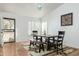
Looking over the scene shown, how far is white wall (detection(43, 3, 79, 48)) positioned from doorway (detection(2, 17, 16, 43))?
2.39 ft

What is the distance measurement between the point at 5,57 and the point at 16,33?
0.52 m

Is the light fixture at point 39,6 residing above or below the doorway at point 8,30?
above

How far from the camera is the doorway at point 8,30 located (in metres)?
1.82

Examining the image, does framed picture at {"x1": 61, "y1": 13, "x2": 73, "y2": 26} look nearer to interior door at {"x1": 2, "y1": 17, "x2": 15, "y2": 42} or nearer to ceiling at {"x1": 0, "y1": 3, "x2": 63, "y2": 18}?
ceiling at {"x1": 0, "y1": 3, "x2": 63, "y2": 18}

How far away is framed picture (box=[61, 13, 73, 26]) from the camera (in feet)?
6.15

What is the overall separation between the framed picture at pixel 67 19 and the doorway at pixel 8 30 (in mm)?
1053

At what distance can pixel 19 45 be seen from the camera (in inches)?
77.5

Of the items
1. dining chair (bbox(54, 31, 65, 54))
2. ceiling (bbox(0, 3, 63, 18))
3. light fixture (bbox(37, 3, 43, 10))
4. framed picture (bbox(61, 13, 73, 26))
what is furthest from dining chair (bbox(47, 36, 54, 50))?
light fixture (bbox(37, 3, 43, 10))

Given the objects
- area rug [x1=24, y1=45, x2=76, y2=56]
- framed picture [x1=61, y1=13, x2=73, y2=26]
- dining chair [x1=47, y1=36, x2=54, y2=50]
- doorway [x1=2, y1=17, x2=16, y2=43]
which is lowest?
area rug [x1=24, y1=45, x2=76, y2=56]

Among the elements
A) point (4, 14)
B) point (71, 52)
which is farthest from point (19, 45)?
point (71, 52)

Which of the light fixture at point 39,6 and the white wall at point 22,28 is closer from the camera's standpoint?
the light fixture at point 39,6

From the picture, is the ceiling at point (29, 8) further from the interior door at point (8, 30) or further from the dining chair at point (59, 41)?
the dining chair at point (59, 41)

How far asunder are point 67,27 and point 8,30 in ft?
4.14

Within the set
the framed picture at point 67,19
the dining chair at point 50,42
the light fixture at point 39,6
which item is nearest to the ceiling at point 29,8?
the light fixture at point 39,6
